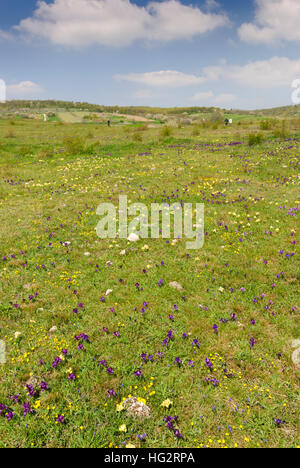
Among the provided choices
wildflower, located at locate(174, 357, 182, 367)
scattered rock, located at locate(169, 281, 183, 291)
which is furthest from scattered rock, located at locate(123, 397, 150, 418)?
scattered rock, located at locate(169, 281, 183, 291)

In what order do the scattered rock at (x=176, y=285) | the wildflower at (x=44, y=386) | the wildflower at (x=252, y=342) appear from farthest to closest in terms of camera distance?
1. the scattered rock at (x=176, y=285)
2. the wildflower at (x=252, y=342)
3. the wildflower at (x=44, y=386)

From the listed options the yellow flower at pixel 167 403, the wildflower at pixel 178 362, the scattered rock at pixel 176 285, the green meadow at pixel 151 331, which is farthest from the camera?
the scattered rock at pixel 176 285

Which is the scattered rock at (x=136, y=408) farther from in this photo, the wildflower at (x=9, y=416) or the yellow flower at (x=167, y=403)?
the wildflower at (x=9, y=416)

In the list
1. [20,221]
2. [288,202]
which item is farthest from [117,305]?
[288,202]

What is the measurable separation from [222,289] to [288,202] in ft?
25.1

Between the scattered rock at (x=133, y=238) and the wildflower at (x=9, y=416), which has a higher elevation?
the scattered rock at (x=133, y=238)

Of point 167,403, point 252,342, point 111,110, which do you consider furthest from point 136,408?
point 111,110

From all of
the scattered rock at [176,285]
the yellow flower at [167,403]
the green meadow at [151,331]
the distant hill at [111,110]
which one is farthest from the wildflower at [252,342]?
the distant hill at [111,110]

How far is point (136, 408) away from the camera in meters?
3.95

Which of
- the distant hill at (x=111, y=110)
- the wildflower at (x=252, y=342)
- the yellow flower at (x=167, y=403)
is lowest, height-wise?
the yellow flower at (x=167, y=403)

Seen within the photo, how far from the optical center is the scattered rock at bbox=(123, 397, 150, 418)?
3.89 metres

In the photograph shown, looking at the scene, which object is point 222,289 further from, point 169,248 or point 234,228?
point 234,228

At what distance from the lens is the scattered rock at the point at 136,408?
389cm

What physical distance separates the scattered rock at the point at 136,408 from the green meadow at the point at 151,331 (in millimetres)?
31
